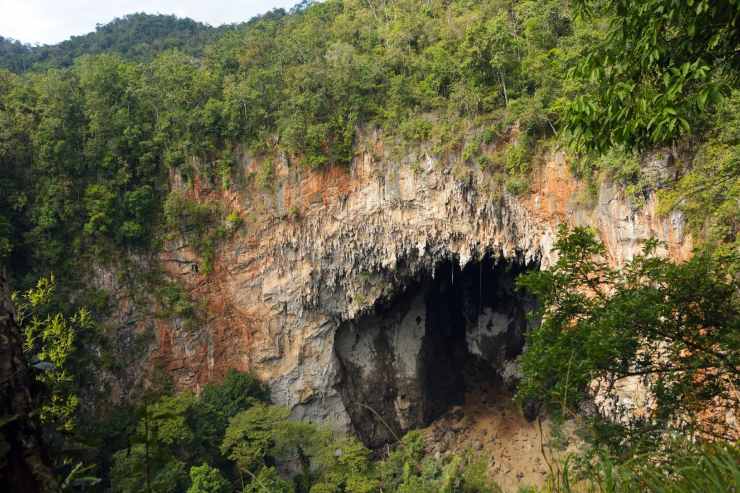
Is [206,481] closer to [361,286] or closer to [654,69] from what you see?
[361,286]

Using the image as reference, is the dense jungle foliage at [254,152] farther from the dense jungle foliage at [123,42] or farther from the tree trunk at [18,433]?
the dense jungle foliage at [123,42]

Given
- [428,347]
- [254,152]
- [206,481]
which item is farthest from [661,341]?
[428,347]

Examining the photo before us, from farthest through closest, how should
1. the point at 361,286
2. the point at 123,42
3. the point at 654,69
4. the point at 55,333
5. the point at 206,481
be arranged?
the point at 123,42 < the point at 361,286 < the point at 55,333 < the point at 206,481 < the point at 654,69

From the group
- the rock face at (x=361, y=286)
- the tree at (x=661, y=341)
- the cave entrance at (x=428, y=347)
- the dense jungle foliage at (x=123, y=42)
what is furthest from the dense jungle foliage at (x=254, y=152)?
the dense jungle foliage at (x=123, y=42)

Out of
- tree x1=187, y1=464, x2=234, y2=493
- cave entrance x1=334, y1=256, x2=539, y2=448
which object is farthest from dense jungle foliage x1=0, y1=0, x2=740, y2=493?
cave entrance x1=334, y1=256, x2=539, y2=448

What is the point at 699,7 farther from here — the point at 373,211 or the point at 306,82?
the point at 306,82
